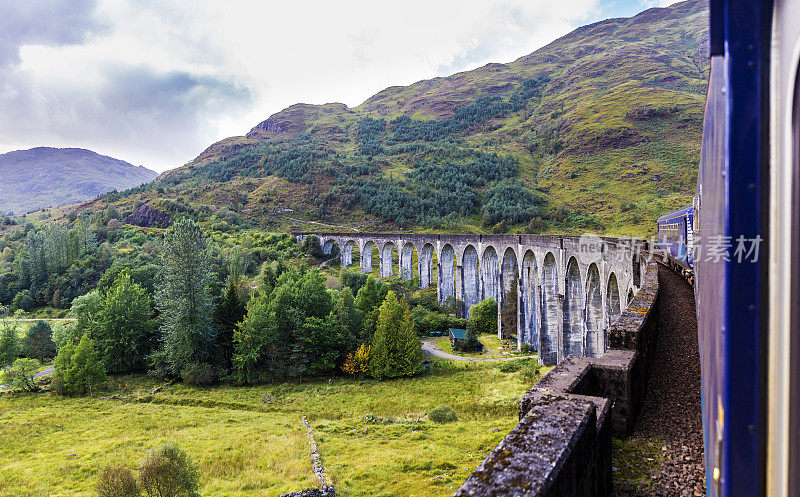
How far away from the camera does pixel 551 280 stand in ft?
82.7

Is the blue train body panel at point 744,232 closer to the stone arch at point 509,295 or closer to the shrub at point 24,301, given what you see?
the stone arch at point 509,295

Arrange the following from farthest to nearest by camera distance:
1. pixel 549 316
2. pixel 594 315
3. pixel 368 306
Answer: pixel 368 306 < pixel 549 316 < pixel 594 315

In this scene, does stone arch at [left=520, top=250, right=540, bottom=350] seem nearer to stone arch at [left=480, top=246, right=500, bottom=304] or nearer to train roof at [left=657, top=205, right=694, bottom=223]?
stone arch at [left=480, top=246, right=500, bottom=304]

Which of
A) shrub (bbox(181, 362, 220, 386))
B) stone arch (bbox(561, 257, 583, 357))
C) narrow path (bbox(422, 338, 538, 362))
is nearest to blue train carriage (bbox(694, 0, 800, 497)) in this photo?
stone arch (bbox(561, 257, 583, 357))

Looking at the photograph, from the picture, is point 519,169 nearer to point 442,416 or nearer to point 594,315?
point 594,315

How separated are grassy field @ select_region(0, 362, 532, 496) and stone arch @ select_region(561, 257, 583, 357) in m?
3.43

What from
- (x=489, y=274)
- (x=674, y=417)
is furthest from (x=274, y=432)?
(x=489, y=274)

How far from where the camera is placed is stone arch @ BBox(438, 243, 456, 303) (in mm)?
43812

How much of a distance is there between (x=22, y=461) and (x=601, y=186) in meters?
78.1

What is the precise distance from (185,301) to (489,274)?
25079 millimetres

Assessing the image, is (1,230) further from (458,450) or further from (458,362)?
(458,450)

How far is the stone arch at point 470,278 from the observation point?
39656 millimetres

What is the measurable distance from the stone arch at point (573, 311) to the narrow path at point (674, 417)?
42.1 feet

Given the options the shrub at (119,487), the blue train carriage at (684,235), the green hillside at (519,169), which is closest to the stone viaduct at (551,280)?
the blue train carriage at (684,235)
